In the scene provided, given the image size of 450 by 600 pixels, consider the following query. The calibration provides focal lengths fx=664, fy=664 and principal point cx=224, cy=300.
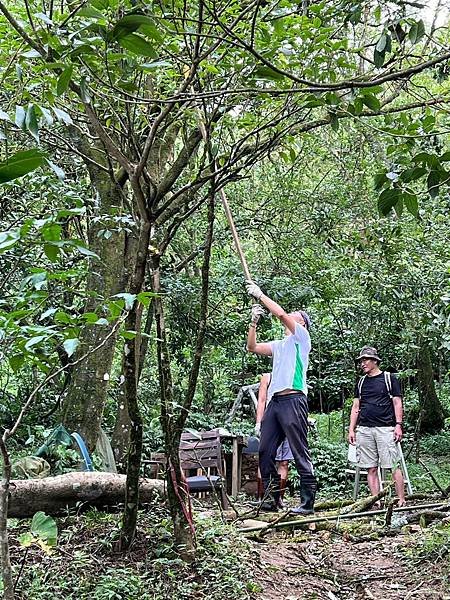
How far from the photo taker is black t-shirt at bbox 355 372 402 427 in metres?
7.34

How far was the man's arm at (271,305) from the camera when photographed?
547 cm

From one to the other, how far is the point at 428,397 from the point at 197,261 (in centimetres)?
573

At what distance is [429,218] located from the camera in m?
9.20

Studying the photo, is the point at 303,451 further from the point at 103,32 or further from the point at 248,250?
the point at 248,250

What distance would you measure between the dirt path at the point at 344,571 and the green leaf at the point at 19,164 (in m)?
3.61

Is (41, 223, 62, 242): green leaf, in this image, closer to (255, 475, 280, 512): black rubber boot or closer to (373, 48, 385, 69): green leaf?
(373, 48, 385, 69): green leaf

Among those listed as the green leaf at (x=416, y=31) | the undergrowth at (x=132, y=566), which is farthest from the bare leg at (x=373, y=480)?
the green leaf at (x=416, y=31)

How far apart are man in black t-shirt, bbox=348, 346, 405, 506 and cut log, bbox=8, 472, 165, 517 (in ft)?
10.8

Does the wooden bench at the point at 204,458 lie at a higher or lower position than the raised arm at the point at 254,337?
lower

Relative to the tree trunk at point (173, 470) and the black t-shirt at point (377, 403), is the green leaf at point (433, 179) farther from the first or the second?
the black t-shirt at point (377, 403)

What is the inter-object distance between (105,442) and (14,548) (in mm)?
2514

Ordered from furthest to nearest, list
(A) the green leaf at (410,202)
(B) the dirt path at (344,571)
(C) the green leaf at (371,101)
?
1. (B) the dirt path at (344,571)
2. (C) the green leaf at (371,101)
3. (A) the green leaf at (410,202)

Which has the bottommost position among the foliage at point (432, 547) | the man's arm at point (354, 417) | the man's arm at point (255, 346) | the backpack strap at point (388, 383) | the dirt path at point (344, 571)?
the dirt path at point (344, 571)

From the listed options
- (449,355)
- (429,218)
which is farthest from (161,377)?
(449,355)
